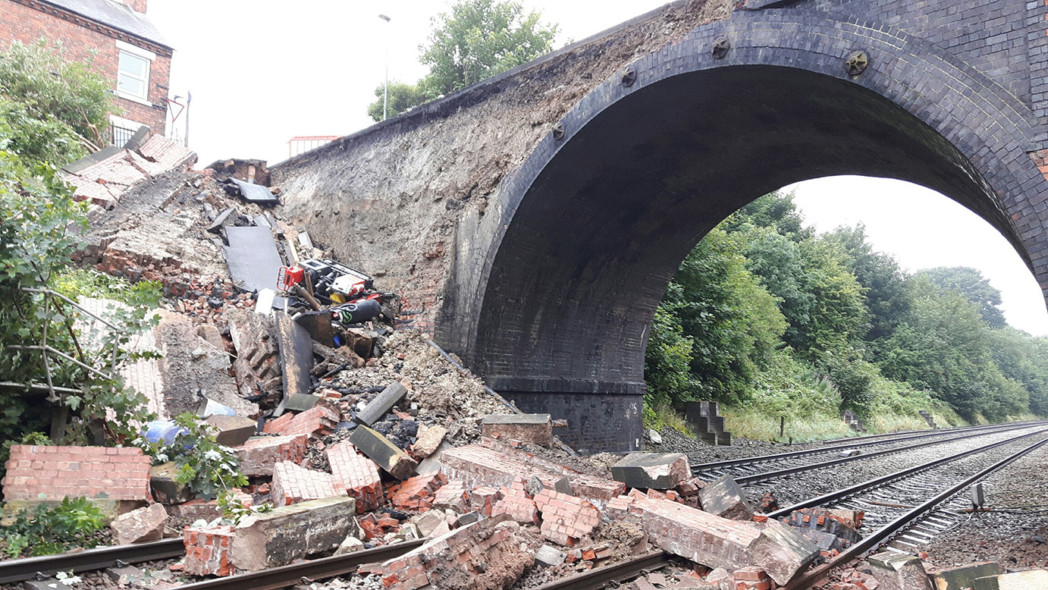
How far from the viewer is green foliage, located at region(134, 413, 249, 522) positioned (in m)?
5.23

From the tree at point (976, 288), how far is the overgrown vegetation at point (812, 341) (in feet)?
82.0

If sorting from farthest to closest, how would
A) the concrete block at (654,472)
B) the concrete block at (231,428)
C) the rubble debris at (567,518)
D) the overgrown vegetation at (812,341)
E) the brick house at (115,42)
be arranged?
the overgrown vegetation at (812,341), the brick house at (115,42), the concrete block at (654,472), the concrete block at (231,428), the rubble debris at (567,518)

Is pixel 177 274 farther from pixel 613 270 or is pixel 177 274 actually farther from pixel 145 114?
pixel 145 114

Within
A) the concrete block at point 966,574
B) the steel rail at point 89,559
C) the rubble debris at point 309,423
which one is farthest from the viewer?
the rubble debris at point 309,423

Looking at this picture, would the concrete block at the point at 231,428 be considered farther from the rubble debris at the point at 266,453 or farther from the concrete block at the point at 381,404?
the concrete block at the point at 381,404

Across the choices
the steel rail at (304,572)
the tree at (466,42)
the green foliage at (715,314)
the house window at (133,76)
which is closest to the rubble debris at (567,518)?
the steel rail at (304,572)

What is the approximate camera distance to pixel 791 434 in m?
→ 19.4

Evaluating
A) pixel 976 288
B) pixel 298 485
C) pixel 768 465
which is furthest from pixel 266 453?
pixel 976 288

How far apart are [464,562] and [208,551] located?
1.55 m

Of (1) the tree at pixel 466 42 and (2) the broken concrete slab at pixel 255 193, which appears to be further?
(1) the tree at pixel 466 42

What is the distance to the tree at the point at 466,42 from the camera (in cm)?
2972

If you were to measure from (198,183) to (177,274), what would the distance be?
3985 mm

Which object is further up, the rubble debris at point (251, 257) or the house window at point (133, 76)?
the house window at point (133, 76)

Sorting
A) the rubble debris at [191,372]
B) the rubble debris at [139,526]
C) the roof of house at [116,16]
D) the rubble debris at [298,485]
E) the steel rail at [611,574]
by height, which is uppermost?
the roof of house at [116,16]
